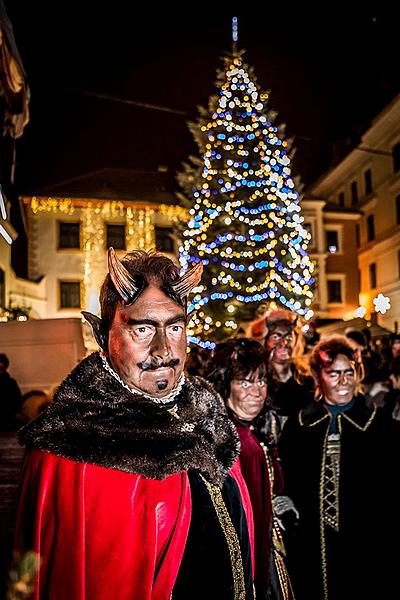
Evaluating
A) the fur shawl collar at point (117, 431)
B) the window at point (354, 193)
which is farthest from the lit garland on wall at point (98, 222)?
the fur shawl collar at point (117, 431)

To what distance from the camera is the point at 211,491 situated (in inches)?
83.7

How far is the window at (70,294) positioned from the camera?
30.4 meters

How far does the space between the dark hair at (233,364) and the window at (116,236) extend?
1092 inches

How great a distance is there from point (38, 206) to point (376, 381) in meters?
25.8

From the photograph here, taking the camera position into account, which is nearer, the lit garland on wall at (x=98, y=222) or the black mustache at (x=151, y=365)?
the black mustache at (x=151, y=365)

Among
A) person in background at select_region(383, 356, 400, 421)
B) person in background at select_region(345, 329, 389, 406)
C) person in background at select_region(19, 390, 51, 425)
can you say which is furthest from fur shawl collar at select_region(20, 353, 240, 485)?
person in background at select_region(345, 329, 389, 406)

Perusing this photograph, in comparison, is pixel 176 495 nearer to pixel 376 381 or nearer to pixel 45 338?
pixel 376 381

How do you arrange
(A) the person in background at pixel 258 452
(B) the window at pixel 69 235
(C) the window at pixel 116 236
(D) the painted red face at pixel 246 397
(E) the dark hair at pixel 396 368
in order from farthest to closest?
1. (C) the window at pixel 116 236
2. (B) the window at pixel 69 235
3. (E) the dark hair at pixel 396 368
4. (D) the painted red face at pixel 246 397
5. (A) the person in background at pixel 258 452

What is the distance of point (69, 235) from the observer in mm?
30703

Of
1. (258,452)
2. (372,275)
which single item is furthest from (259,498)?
(372,275)

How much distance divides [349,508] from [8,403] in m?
4.46

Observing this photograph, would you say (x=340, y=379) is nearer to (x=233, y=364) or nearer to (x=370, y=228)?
(x=233, y=364)

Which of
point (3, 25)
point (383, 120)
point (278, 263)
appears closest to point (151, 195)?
point (383, 120)

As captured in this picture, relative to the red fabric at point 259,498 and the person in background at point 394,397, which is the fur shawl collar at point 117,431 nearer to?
the red fabric at point 259,498
